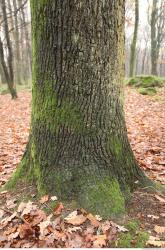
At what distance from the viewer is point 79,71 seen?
3062 millimetres

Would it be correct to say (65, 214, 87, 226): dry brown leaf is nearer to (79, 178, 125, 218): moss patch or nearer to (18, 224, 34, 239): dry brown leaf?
(79, 178, 125, 218): moss patch

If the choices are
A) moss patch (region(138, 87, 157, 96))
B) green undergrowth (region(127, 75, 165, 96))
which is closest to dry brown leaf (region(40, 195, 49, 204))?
moss patch (region(138, 87, 157, 96))

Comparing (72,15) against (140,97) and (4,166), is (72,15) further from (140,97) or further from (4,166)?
(140,97)

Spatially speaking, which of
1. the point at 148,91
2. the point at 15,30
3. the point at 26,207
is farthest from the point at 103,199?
the point at 15,30

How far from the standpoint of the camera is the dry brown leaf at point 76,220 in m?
2.97

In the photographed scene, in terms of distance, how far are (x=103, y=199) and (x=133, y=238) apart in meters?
0.52

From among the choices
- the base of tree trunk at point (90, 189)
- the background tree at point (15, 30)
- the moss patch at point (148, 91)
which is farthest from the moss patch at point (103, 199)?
the moss patch at point (148, 91)

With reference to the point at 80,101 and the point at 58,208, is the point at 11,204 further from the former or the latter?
the point at 80,101

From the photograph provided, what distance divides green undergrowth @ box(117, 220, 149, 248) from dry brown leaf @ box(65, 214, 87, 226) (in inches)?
16.4

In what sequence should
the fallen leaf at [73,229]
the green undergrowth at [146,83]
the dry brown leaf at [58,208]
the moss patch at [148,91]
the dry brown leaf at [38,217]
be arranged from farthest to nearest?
the green undergrowth at [146,83], the moss patch at [148,91], the dry brown leaf at [58,208], the dry brown leaf at [38,217], the fallen leaf at [73,229]

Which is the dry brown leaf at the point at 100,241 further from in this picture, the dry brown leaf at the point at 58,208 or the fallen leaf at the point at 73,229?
the dry brown leaf at the point at 58,208

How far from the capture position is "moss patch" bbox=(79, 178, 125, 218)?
10.2 feet

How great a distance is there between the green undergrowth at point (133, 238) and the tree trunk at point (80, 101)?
0.27m

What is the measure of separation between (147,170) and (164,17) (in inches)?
1127
